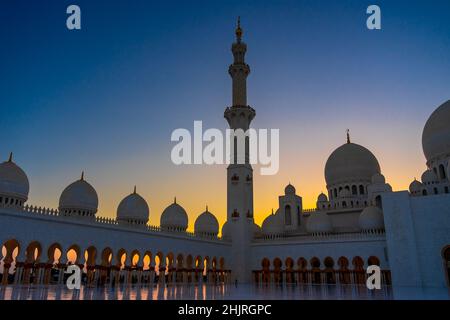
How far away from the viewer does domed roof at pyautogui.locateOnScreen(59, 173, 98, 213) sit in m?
20.3

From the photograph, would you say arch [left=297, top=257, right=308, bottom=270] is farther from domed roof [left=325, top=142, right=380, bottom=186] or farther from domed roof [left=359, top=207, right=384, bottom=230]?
domed roof [left=325, top=142, right=380, bottom=186]

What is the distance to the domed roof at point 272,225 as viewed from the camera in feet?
89.5

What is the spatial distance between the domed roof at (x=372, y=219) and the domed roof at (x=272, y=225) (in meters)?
6.20

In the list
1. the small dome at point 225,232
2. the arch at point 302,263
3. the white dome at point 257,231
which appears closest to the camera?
the arch at point 302,263

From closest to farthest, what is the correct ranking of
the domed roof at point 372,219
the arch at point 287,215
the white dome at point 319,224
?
1. the domed roof at point 372,219
2. the white dome at point 319,224
3. the arch at point 287,215

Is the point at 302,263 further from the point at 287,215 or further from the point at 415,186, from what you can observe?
the point at 415,186

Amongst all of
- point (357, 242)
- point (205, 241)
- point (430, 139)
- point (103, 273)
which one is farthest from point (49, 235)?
point (430, 139)

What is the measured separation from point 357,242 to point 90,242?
15389 mm

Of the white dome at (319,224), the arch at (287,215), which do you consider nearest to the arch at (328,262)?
the white dome at (319,224)

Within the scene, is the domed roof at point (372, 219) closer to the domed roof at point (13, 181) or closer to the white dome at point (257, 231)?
the white dome at point (257, 231)

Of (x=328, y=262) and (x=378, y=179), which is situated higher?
(x=378, y=179)

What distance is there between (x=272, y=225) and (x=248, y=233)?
80.2 inches

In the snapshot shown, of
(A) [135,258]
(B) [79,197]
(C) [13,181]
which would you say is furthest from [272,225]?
→ (C) [13,181]

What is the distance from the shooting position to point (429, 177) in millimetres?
21531
